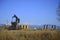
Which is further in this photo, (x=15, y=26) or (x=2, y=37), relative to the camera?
(x=15, y=26)

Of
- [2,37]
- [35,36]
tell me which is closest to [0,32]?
[2,37]

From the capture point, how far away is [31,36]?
6719 mm

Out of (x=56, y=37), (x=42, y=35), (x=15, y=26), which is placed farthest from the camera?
(x=15, y=26)

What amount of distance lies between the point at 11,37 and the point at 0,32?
531 mm

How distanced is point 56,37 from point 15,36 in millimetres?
1520

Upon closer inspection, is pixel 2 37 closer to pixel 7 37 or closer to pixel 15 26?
pixel 7 37

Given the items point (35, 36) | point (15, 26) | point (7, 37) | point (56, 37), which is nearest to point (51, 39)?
point (56, 37)

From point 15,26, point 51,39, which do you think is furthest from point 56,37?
point 15,26

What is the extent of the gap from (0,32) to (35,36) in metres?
1.34

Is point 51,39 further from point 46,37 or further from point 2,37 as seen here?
point 2,37

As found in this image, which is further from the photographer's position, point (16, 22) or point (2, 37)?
point (16, 22)

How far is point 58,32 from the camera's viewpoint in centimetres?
649

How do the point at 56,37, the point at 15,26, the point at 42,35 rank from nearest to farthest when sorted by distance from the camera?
the point at 56,37, the point at 42,35, the point at 15,26

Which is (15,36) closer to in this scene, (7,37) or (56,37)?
(7,37)
